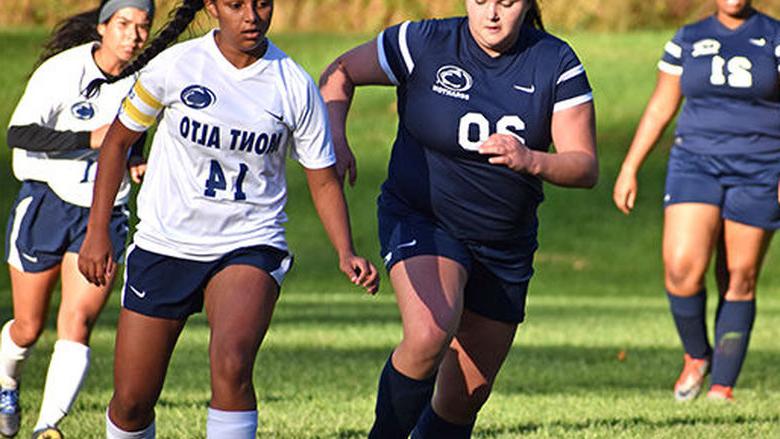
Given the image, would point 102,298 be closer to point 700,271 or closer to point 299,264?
point 700,271

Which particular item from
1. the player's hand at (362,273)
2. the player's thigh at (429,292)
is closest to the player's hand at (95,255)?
the player's hand at (362,273)

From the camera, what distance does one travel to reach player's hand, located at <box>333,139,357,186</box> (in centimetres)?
665

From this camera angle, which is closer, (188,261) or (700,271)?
(188,261)

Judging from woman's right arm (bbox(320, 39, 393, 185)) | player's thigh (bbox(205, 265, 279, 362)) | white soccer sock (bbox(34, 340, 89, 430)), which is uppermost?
woman's right arm (bbox(320, 39, 393, 185))

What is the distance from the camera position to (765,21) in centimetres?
1018

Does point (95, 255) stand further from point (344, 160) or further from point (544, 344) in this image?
point (544, 344)

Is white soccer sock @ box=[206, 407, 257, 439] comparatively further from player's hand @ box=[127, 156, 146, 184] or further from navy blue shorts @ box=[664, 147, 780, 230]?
navy blue shorts @ box=[664, 147, 780, 230]

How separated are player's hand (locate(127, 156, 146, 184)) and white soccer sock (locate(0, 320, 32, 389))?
4.94 feet

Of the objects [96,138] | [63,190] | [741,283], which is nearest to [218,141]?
[96,138]

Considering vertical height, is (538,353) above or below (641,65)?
above

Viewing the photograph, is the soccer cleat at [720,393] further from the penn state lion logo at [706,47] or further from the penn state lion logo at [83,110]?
the penn state lion logo at [83,110]

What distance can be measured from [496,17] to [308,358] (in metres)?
7.15

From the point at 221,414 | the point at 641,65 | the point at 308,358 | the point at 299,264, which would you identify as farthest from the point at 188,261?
the point at 641,65

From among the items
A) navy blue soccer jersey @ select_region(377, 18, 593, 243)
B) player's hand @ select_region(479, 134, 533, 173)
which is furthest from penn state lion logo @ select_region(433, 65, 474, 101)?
player's hand @ select_region(479, 134, 533, 173)
